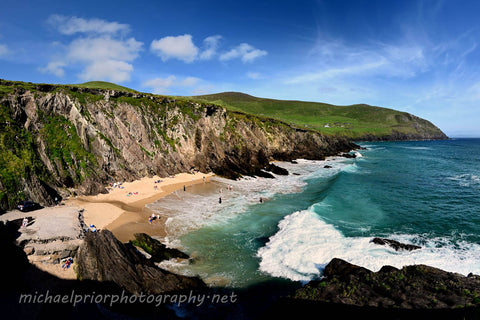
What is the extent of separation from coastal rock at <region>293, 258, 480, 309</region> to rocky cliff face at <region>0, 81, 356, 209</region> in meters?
35.2

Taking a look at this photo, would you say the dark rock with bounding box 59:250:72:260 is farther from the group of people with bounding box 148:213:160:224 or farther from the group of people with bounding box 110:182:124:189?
the group of people with bounding box 110:182:124:189

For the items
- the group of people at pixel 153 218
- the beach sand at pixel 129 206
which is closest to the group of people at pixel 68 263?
the beach sand at pixel 129 206

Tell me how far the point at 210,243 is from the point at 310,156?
226 feet

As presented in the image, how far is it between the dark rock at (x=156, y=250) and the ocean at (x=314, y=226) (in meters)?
0.94

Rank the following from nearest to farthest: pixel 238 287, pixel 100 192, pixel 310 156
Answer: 1. pixel 238 287
2. pixel 100 192
3. pixel 310 156

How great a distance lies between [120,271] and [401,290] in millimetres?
17829

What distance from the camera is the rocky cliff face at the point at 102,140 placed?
32.3 meters

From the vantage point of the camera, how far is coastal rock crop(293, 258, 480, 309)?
1148cm

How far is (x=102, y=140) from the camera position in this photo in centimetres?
4359

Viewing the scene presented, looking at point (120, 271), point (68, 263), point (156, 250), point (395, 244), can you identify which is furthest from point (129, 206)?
point (395, 244)

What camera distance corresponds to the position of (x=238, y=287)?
17.0m

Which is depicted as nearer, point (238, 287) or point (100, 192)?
point (238, 287)

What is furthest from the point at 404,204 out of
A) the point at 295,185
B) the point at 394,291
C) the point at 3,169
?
the point at 3,169

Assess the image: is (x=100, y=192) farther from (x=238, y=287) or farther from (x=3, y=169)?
(x=238, y=287)
